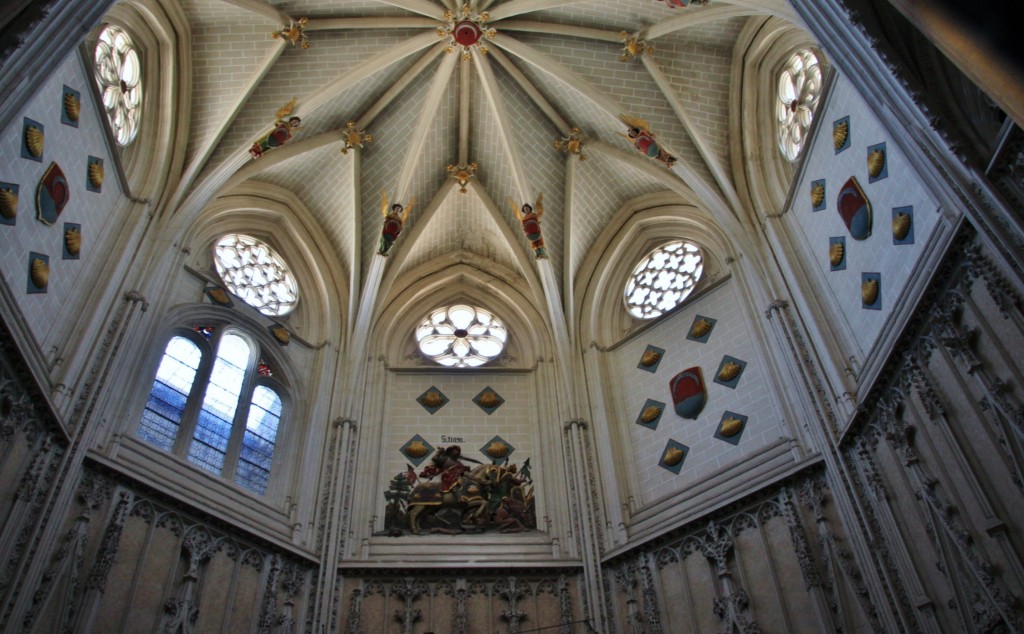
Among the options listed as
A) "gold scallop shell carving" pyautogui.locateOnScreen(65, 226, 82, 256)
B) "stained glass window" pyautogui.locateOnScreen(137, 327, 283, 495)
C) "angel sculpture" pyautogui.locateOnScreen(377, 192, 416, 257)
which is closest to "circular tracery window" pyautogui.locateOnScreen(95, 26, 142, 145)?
"gold scallop shell carving" pyautogui.locateOnScreen(65, 226, 82, 256)

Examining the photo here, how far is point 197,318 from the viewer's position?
14.4 meters

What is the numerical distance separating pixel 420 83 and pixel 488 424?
6470 millimetres

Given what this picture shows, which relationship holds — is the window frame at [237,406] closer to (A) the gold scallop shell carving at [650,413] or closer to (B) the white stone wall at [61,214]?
(B) the white stone wall at [61,214]

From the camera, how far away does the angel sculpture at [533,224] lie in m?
17.2

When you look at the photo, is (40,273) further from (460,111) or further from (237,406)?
(460,111)

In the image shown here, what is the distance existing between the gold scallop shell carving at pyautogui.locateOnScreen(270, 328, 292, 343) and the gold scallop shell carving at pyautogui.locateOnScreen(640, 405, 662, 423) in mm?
6183

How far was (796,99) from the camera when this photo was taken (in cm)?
1405

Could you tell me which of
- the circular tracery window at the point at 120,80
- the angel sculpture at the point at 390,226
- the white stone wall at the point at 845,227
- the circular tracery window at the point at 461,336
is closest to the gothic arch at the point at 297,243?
the angel sculpture at the point at 390,226

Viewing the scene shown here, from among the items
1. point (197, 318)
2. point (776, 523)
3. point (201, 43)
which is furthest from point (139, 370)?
point (776, 523)

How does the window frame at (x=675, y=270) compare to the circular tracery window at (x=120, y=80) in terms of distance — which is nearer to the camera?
the circular tracery window at (x=120, y=80)

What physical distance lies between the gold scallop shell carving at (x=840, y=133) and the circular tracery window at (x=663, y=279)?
441 centimetres

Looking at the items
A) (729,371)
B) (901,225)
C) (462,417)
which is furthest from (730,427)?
(462,417)

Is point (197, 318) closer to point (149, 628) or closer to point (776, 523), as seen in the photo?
point (149, 628)

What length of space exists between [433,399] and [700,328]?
4.88 m
